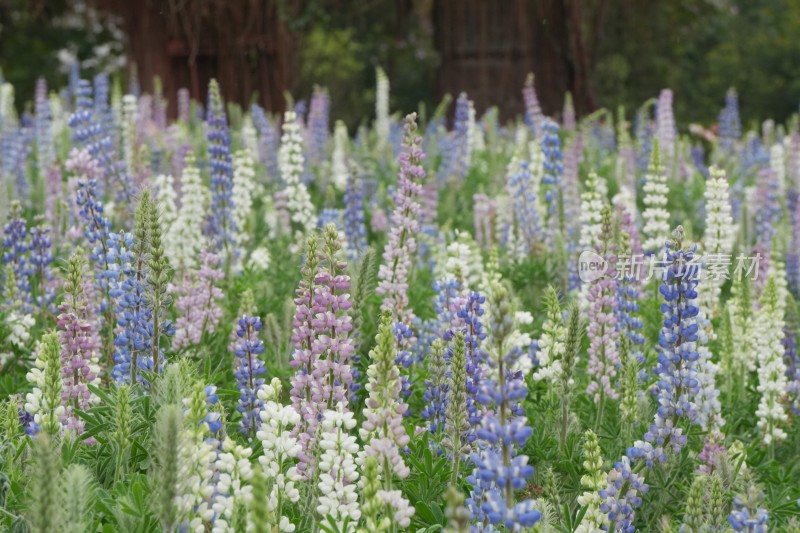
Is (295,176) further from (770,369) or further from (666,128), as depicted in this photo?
(666,128)

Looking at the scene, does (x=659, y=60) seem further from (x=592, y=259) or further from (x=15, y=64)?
(x=592, y=259)

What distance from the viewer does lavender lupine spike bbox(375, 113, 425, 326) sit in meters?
4.30

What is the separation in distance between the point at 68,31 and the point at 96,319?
79.9 ft

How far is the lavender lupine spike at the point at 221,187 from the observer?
5746 mm

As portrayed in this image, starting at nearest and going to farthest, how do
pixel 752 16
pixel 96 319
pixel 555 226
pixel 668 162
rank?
1. pixel 96 319
2. pixel 555 226
3. pixel 668 162
4. pixel 752 16

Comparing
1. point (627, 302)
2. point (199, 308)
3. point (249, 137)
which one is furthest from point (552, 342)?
point (249, 137)

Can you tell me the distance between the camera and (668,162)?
9688 mm

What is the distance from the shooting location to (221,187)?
19.0 ft

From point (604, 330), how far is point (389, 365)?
6.17ft

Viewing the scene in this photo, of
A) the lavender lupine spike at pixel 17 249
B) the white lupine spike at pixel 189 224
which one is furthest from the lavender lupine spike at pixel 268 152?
the lavender lupine spike at pixel 17 249

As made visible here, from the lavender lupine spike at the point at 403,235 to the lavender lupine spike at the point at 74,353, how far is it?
114 cm

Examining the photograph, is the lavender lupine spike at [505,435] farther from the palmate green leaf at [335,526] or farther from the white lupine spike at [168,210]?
the white lupine spike at [168,210]

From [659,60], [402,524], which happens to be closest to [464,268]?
[402,524]

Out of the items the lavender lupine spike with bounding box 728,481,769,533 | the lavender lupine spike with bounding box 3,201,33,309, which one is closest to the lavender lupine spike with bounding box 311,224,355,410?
the lavender lupine spike with bounding box 728,481,769,533
